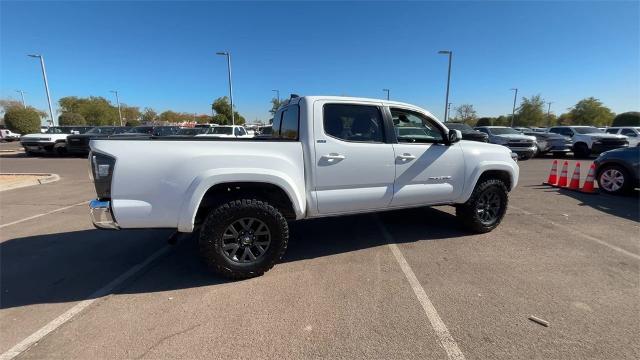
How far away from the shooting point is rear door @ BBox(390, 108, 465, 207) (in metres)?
4.08

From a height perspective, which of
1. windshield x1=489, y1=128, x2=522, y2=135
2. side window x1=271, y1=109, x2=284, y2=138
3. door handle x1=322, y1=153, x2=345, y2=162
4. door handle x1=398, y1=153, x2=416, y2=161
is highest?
side window x1=271, y1=109, x2=284, y2=138

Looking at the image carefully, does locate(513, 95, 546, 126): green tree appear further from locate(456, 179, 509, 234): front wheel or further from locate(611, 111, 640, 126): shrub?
locate(456, 179, 509, 234): front wheel

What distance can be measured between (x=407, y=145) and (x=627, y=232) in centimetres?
395

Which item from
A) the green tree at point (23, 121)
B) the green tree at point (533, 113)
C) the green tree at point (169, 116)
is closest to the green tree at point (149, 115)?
the green tree at point (169, 116)

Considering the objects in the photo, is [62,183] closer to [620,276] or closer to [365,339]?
[365,339]

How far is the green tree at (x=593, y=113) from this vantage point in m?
57.5

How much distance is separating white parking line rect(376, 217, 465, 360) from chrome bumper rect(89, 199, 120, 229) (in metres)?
2.98

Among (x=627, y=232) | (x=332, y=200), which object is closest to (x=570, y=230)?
(x=627, y=232)

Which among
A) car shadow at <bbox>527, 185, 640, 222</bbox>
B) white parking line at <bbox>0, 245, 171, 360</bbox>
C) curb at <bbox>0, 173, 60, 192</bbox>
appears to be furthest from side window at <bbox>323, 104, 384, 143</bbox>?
curb at <bbox>0, 173, 60, 192</bbox>

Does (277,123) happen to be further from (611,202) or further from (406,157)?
(611,202)

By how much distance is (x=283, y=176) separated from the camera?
338 cm

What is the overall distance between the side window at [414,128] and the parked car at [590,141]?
17476 mm

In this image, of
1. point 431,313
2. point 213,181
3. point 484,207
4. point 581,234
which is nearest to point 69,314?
point 213,181

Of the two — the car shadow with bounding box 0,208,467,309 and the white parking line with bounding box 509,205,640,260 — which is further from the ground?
the car shadow with bounding box 0,208,467,309
